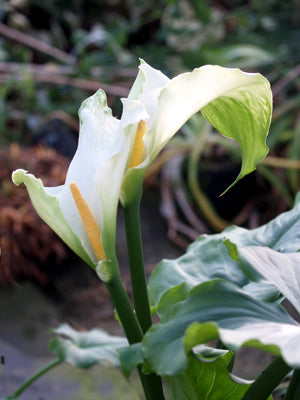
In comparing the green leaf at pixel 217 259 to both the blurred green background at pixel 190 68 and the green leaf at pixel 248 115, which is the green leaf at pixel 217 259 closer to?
the green leaf at pixel 248 115

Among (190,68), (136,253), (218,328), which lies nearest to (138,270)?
(136,253)

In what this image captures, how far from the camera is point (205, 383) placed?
405 millimetres

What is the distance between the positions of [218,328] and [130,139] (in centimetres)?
14

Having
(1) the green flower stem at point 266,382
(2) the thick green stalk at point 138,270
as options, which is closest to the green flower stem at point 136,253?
(2) the thick green stalk at point 138,270

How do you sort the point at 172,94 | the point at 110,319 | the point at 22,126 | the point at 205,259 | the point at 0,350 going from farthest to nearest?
the point at 22,126, the point at 110,319, the point at 0,350, the point at 205,259, the point at 172,94

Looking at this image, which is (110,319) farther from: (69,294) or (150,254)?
(150,254)

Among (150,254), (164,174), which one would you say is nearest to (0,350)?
(150,254)

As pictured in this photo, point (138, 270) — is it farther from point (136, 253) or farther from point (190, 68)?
point (190, 68)

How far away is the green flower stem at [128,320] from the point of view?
36 centimetres

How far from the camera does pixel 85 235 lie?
0.35 metres

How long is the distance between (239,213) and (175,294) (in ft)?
3.57

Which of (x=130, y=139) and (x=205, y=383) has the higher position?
(x=130, y=139)

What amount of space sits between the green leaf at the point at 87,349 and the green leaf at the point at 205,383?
0.07 metres

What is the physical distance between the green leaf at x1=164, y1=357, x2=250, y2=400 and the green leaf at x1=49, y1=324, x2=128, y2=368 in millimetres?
73
